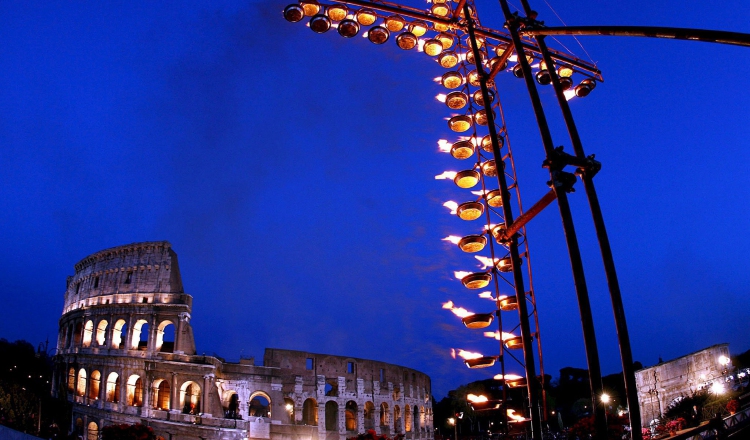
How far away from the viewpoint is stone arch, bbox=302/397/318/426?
3912 cm

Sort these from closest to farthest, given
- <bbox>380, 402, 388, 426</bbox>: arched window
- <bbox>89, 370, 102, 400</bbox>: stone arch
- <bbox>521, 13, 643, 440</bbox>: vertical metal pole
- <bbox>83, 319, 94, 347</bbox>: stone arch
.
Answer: <bbox>521, 13, 643, 440</bbox>: vertical metal pole
<bbox>89, 370, 102, 400</bbox>: stone arch
<bbox>83, 319, 94, 347</bbox>: stone arch
<bbox>380, 402, 388, 426</bbox>: arched window

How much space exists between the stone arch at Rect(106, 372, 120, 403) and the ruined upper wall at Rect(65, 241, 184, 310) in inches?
248

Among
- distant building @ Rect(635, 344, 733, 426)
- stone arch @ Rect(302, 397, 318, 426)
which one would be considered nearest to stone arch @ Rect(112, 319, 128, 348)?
stone arch @ Rect(302, 397, 318, 426)

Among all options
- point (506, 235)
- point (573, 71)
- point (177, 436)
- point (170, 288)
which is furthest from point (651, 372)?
point (170, 288)

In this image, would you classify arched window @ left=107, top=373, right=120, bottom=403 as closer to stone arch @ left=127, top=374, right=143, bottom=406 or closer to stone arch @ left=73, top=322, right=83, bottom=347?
stone arch @ left=127, top=374, right=143, bottom=406

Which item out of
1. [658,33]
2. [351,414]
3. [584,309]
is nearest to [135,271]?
[351,414]

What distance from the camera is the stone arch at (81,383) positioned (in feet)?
123

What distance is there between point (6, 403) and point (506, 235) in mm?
39854

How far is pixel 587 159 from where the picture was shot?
4.53 m

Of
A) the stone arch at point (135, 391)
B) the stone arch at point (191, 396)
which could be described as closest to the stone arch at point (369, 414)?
the stone arch at point (191, 396)

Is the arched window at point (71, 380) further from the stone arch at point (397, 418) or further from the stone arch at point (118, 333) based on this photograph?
the stone arch at point (397, 418)

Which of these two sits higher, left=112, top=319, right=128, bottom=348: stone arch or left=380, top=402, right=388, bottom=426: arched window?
→ left=112, top=319, right=128, bottom=348: stone arch

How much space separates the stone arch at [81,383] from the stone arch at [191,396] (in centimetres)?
806

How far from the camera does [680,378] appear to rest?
870 inches
